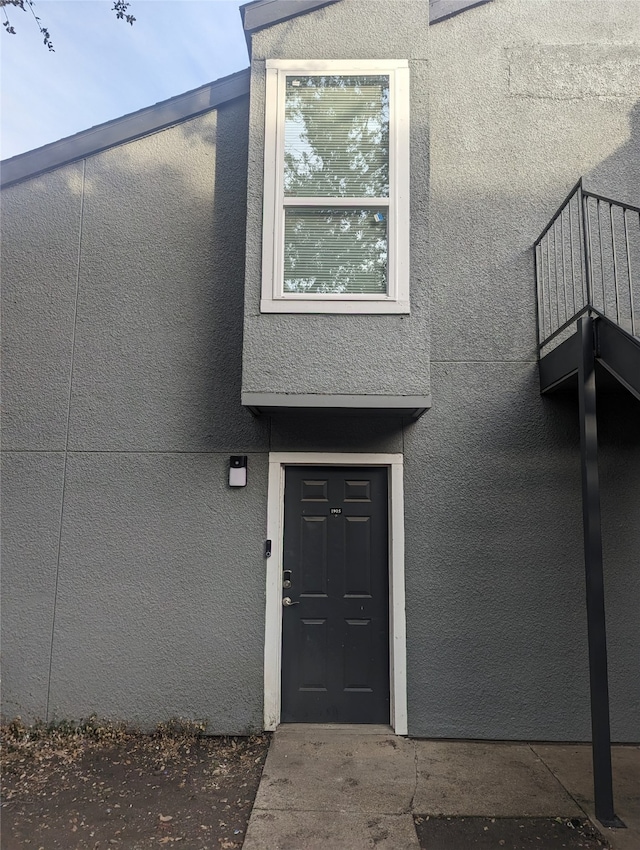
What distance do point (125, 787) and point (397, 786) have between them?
1.75 meters

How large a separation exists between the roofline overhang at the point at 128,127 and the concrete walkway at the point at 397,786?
5.08 meters

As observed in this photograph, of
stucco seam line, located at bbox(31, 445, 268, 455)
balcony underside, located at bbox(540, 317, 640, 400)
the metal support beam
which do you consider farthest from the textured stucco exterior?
the metal support beam

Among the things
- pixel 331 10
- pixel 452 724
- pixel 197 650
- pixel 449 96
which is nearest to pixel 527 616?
pixel 452 724

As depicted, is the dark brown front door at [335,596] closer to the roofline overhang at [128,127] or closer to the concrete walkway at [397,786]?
the concrete walkway at [397,786]

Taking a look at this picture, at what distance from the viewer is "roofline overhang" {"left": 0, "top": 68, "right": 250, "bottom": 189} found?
15.4 ft

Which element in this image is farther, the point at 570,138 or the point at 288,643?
the point at 570,138

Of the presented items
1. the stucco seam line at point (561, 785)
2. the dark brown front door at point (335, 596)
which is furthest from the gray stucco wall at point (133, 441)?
the stucco seam line at point (561, 785)

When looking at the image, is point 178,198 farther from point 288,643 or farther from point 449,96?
point 288,643

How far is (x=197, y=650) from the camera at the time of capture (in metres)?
4.21

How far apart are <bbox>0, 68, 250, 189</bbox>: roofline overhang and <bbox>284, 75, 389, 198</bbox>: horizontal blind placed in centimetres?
74

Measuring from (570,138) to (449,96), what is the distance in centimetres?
110

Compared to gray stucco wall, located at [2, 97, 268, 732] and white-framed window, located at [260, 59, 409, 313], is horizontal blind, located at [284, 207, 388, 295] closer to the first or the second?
white-framed window, located at [260, 59, 409, 313]

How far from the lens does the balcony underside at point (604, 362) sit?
305 cm

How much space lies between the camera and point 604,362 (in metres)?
3.38
